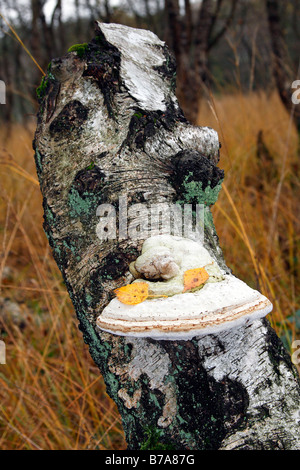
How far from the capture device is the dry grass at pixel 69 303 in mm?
1816

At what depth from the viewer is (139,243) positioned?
940 mm

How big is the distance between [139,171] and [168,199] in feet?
0.36

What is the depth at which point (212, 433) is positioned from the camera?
35.0 inches

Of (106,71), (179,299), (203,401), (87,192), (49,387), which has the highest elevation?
(106,71)

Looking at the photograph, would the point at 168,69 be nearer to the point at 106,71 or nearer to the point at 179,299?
the point at 106,71

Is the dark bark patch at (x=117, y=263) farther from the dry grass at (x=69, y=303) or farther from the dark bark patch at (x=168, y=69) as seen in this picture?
the dry grass at (x=69, y=303)

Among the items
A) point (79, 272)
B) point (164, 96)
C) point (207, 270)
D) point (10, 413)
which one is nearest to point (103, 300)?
point (79, 272)

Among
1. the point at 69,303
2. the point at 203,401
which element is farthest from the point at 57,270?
the point at 203,401

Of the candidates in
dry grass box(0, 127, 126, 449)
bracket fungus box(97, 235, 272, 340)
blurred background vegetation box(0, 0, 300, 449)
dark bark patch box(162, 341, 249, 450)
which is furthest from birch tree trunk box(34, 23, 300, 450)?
dry grass box(0, 127, 126, 449)

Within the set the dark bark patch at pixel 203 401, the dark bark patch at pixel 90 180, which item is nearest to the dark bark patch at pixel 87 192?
the dark bark patch at pixel 90 180

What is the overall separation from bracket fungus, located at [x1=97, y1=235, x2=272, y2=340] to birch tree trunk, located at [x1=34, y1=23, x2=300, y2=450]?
112mm

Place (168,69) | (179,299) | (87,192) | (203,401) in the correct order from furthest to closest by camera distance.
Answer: (168,69)
(87,192)
(203,401)
(179,299)

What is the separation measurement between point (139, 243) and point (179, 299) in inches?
9.0
